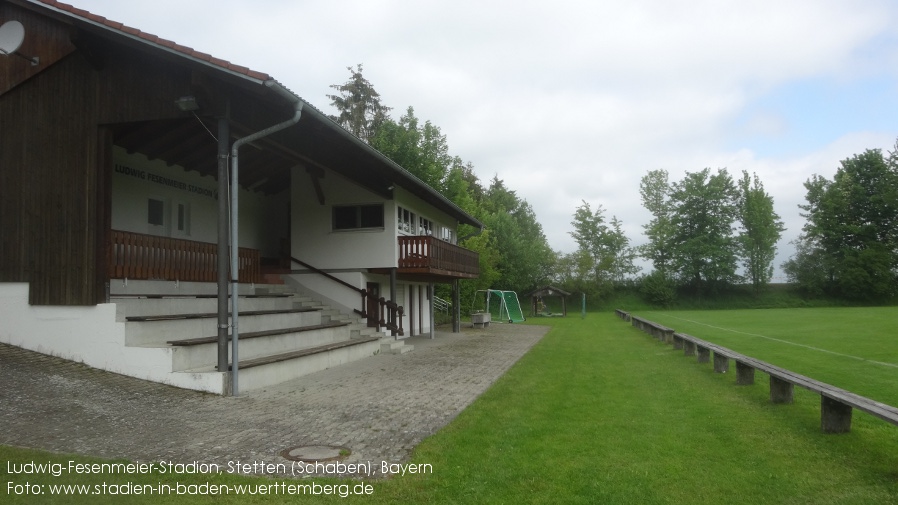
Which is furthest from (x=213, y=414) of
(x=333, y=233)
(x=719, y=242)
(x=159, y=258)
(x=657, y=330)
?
(x=719, y=242)

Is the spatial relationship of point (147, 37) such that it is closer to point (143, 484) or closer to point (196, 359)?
point (196, 359)

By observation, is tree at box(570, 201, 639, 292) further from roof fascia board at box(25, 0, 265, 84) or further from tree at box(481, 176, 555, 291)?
roof fascia board at box(25, 0, 265, 84)

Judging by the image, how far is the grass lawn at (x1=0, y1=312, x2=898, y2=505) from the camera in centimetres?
527

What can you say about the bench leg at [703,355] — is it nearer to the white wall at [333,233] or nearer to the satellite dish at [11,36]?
the white wall at [333,233]

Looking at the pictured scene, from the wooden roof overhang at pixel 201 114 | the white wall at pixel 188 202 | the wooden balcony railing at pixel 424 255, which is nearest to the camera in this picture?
the wooden roof overhang at pixel 201 114

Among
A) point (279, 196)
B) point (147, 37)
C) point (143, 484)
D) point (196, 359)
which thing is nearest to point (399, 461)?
point (143, 484)

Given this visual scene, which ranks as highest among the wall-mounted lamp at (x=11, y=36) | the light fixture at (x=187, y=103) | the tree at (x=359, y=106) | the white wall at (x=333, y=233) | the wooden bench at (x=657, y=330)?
the tree at (x=359, y=106)

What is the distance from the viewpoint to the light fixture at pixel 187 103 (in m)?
10.1

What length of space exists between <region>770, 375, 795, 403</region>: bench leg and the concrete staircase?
7926 mm

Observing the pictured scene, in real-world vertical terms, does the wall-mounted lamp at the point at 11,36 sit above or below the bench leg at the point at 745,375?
Answer: above

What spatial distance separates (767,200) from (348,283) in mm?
60252

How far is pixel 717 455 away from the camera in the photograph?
6.45 metres

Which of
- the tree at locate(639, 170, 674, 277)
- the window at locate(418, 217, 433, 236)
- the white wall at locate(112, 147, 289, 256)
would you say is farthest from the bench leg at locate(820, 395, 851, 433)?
the tree at locate(639, 170, 674, 277)

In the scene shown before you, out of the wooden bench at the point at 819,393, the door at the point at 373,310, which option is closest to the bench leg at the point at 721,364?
the wooden bench at the point at 819,393
